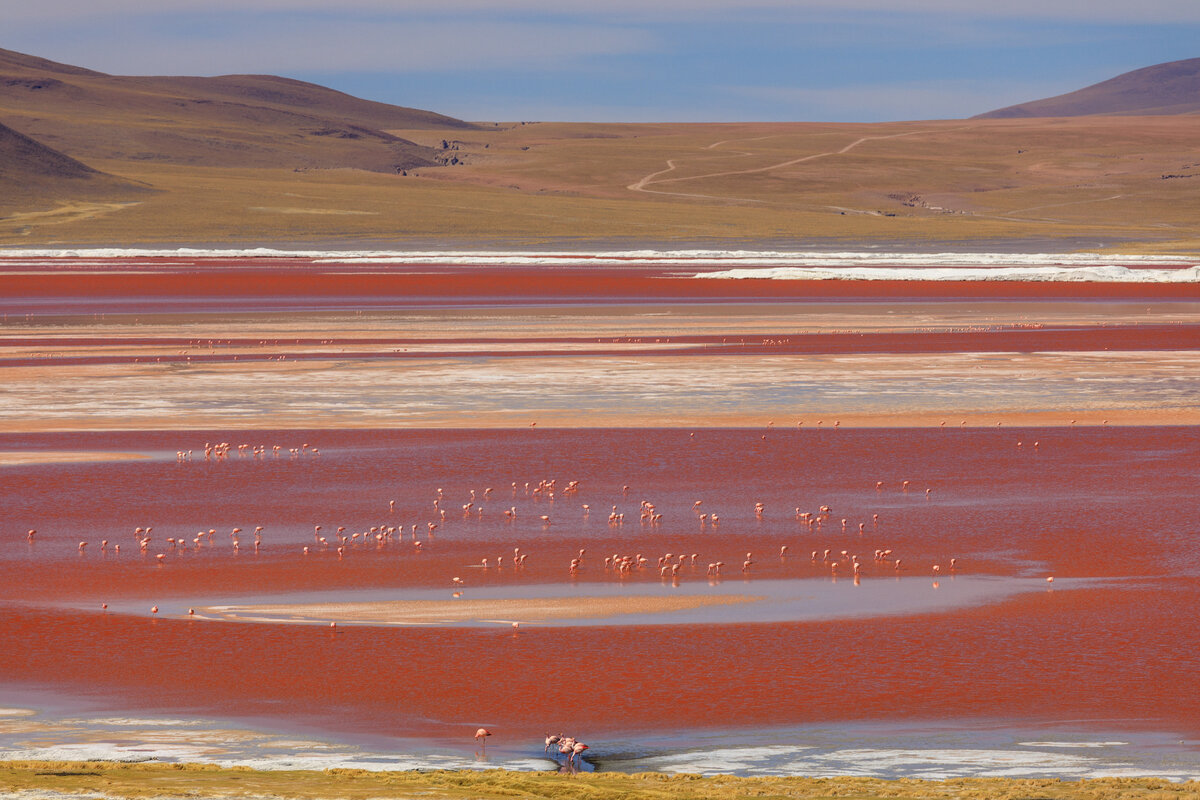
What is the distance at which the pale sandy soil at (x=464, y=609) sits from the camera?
13.0m

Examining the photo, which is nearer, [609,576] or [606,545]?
[609,576]

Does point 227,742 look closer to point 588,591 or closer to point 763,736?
point 763,736

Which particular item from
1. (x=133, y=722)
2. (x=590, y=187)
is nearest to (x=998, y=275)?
Result: (x=133, y=722)

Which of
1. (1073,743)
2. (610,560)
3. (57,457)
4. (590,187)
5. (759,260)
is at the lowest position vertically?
(1073,743)

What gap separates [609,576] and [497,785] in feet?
19.5

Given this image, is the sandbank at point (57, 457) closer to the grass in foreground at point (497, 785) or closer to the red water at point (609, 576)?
the red water at point (609, 576)

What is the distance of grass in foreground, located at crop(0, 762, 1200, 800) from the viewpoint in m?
8.18

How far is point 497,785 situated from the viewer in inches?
338

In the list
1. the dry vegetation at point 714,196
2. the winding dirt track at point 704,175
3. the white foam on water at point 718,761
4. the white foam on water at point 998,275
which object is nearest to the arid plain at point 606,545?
the white foam on water at point 718,761

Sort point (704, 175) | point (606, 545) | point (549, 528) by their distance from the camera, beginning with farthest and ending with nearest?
point (704, 175) < point (549, 528) < point (606, 545)

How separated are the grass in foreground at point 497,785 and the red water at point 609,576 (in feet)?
4.50

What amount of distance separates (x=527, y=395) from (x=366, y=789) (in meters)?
19.3

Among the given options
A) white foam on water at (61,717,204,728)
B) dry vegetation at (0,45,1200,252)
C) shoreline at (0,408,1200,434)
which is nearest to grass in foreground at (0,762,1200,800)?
white foam on water at (61,717,204,728)

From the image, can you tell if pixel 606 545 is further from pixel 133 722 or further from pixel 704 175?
pixel 704 175
